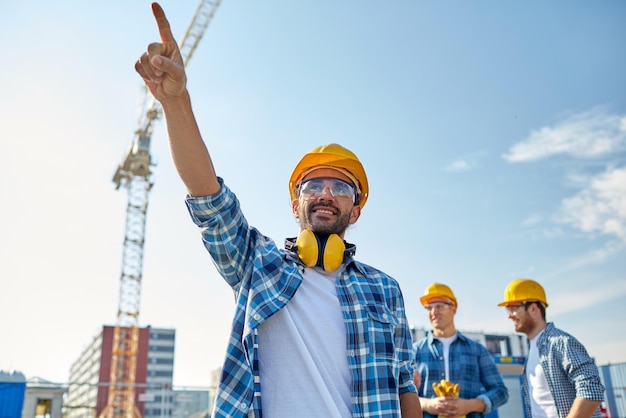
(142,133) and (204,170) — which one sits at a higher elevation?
(142,133)

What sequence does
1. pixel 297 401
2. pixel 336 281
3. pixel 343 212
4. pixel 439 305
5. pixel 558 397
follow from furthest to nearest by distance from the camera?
pixel 439 305
pixel 558 397
pixel 343 212
pixel 336 281
pixel 297 401

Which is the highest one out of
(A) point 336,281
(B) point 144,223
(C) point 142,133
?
(C) point 142,133

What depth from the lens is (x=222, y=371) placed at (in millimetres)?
2281

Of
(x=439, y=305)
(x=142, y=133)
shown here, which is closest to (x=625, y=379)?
(x=439, y=305)

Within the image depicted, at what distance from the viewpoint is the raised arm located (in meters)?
2.07

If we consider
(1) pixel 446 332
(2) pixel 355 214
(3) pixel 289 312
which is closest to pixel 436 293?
(1) pixel 446 332

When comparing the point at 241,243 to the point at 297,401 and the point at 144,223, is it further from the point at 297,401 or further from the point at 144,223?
the point at 144,223

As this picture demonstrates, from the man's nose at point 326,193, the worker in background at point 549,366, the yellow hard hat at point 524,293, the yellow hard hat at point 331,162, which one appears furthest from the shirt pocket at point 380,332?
the yellow hard hat at point 524,293

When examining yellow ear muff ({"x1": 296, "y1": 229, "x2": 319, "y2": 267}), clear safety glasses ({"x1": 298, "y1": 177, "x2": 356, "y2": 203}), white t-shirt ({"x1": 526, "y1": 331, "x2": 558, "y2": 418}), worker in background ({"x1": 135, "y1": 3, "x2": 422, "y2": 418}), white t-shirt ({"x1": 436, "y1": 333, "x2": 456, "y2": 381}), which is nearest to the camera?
worker in background ({"x1": 135, "y1": 3, "x2": 422, "y2": 418})

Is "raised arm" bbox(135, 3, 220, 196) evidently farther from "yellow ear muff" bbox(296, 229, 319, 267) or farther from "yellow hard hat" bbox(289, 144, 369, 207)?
"yellow hard hat" bbox(289, 144, 369, 207)

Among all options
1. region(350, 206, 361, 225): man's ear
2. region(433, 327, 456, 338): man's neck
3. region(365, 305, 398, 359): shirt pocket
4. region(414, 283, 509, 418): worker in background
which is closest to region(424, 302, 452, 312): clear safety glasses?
region(414, 283, 509, 418): worker in background

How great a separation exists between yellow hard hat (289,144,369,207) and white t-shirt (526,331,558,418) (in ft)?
11.2

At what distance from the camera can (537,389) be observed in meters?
5.46

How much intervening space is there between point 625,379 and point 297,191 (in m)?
31.8
